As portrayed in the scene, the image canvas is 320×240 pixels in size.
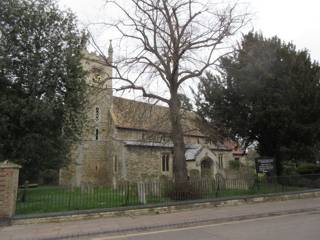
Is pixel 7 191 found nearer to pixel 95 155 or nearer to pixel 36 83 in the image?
pixel 36 83

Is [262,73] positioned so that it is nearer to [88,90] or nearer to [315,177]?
[315,177]

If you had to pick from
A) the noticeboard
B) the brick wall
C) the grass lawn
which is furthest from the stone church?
the brick wall

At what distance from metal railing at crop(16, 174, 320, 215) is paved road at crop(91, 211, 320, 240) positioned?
4.02 meters

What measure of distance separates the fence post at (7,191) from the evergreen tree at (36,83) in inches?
236

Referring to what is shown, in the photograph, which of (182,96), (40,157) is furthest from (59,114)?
→ (182,96)

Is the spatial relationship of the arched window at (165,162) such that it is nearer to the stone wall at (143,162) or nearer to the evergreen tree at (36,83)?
the stone wall at (143,162)

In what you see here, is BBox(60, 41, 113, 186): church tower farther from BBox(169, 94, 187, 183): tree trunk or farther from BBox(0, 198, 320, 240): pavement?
BBox(0, 198, 320, 240): pavement

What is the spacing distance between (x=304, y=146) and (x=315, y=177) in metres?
2.72

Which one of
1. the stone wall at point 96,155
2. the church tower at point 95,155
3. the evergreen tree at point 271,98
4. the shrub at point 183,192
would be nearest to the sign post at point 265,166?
the evergreen tree at point 271,98

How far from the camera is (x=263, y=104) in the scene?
23.3 m

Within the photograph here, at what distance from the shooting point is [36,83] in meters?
19.3

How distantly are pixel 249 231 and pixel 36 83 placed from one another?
1380 centimetres

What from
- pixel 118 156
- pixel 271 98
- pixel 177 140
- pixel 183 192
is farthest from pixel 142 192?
pixel 118 156

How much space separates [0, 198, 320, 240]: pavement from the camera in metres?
10.9
